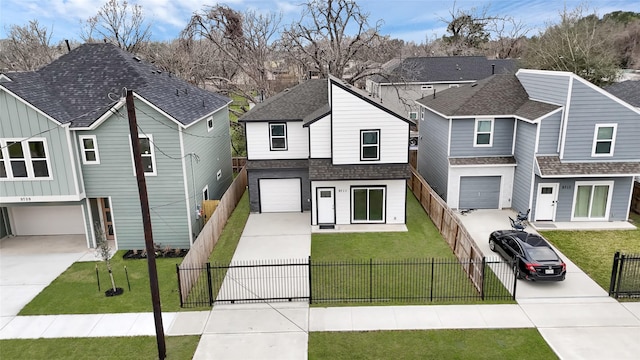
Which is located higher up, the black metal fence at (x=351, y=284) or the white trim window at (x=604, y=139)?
the white trim window at (x=604, y=139)

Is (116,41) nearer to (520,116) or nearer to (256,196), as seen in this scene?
(256,196)

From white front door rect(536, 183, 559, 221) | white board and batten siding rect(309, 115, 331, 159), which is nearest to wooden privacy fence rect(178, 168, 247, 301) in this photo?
white board and batten siding rect(309, 115, 331, 159)

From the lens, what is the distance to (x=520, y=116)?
20750 mm

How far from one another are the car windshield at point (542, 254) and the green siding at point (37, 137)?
722 inches

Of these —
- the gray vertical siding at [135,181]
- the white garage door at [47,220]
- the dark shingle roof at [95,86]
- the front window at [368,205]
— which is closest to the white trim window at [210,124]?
the dark shingle roof at [95,86]

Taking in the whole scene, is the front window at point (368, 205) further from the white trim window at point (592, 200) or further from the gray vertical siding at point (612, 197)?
the white trim window at point (592, 200)

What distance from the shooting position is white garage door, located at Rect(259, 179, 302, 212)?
22797mm

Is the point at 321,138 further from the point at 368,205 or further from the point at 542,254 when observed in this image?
the point at 542,254

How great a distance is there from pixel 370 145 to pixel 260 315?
9.98 meters

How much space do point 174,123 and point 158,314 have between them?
9.01 m

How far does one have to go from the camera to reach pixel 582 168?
1945cm

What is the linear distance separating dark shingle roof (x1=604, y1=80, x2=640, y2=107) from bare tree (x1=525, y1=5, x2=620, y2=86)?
7.02 meters

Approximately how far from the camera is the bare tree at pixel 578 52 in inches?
1400

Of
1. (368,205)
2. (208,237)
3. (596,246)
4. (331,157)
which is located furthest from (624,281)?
(208,237)
